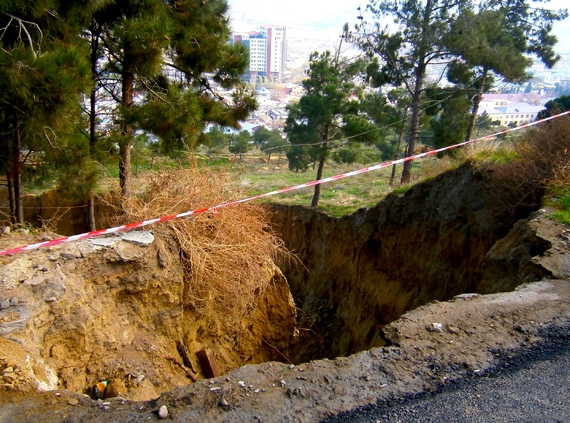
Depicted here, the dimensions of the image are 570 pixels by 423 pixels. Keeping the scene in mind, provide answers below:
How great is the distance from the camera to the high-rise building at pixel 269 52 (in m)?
66.1

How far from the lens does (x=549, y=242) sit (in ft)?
20.0

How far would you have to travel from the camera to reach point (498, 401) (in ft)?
12.4

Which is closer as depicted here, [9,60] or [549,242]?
[549,242]

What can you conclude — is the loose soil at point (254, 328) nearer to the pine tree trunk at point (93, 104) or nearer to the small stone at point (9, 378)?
the small stone at point (9, 378)

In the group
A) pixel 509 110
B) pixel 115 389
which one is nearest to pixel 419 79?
pixel 509 110

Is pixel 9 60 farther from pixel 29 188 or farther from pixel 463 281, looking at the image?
pixel 29 188

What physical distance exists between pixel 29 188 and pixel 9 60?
34.3ft

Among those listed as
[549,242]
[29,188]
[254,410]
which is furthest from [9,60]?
[29,188]

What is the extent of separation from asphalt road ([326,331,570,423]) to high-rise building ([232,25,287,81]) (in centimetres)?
6371

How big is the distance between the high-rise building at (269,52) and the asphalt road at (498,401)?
6371 centimetres

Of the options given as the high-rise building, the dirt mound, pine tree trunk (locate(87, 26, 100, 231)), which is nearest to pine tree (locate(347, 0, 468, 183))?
pine tree trunk (locate(87, 26, 100, 231))

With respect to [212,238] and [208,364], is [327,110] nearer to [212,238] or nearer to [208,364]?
[212,238]

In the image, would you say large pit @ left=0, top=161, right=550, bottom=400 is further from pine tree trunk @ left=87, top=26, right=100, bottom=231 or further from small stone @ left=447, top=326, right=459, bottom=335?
pine tree trunk @ left=87, top=26, right=100, bottom=231

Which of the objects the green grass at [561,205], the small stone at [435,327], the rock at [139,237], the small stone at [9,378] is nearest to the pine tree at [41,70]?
the rock at [139,237]
